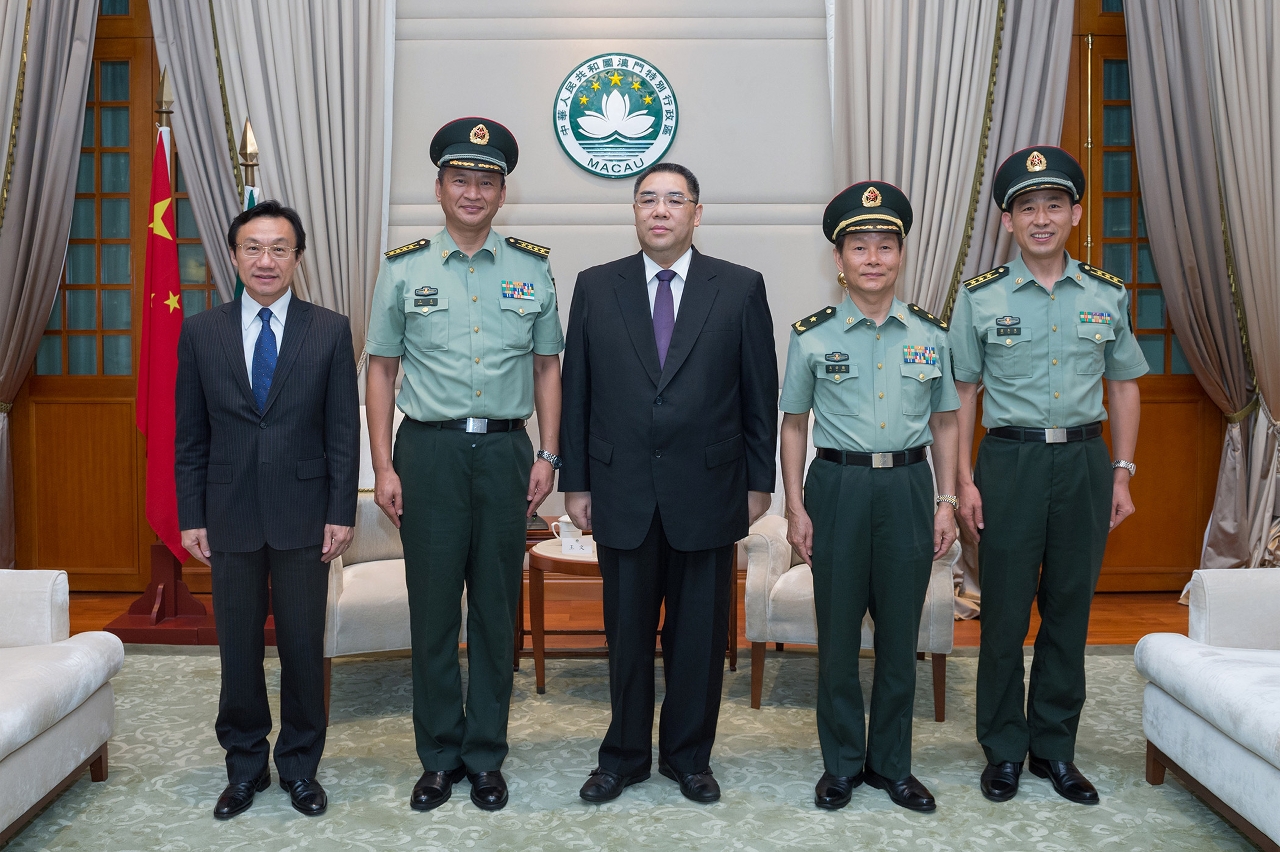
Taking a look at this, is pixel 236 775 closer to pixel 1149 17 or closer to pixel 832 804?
pixel 832 804

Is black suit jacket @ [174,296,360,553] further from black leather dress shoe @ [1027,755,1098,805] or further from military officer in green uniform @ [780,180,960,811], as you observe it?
black leather dress shoe @ [1027,755,1098,805]

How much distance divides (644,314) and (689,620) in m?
0.80

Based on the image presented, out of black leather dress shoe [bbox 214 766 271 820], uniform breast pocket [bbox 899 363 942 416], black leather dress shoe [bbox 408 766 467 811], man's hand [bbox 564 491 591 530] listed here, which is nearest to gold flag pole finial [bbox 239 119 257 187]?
man's hand [bbox 564 491 591 530]

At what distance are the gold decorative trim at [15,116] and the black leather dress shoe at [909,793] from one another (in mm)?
4476

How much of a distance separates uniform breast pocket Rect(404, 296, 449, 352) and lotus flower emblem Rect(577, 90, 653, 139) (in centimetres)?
234

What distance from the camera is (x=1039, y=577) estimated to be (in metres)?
2.80

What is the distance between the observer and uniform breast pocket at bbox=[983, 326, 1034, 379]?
2691 mm

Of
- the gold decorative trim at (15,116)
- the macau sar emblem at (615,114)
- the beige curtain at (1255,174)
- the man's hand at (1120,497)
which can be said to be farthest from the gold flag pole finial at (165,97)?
the beige curtain at (1255,174)

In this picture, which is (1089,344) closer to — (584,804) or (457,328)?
(457,328)

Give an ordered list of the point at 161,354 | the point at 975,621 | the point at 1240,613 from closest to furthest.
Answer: the point at 1240,613
the point at 161,354
the point at 975,621

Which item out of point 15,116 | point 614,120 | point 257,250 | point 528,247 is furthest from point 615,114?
point 15,116

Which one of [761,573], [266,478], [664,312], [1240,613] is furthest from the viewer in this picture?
[761,573]

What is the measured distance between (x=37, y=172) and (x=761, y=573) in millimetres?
3784

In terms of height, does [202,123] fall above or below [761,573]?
above
